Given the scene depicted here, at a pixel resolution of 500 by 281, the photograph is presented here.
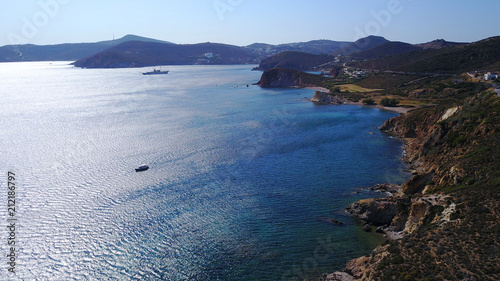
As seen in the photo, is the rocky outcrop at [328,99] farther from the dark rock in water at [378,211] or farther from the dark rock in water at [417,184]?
the dark rock in water at [378,211]

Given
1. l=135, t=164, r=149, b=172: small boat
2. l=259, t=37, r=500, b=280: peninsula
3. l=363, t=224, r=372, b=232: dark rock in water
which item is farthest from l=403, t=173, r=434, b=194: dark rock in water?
l=135, t=164, r=149, b=172: small boat

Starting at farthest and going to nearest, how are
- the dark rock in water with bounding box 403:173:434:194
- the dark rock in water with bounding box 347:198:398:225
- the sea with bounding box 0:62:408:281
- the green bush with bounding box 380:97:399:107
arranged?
the green bush with bounding box 380:97:399:107 < the dark rock in water with bounding box 403:173:434:194 < the dark rock in water with bounding box 347:198:398:225 < the sea with bounding box 0:62:408:281

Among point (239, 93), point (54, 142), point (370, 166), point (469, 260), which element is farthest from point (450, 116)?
point (239, 93)

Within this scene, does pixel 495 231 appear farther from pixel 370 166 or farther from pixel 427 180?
pixel 370 166

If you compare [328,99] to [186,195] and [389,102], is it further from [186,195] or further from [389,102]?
[186,195]

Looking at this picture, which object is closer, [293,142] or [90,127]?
[293,142]

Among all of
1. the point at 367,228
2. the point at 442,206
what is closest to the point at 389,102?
the point at 367,228

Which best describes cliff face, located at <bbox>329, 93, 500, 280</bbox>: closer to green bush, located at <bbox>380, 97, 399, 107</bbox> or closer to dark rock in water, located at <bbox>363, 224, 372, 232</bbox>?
dark rock in water, located at <bbox>363, 224, 372, 232</bbox>
